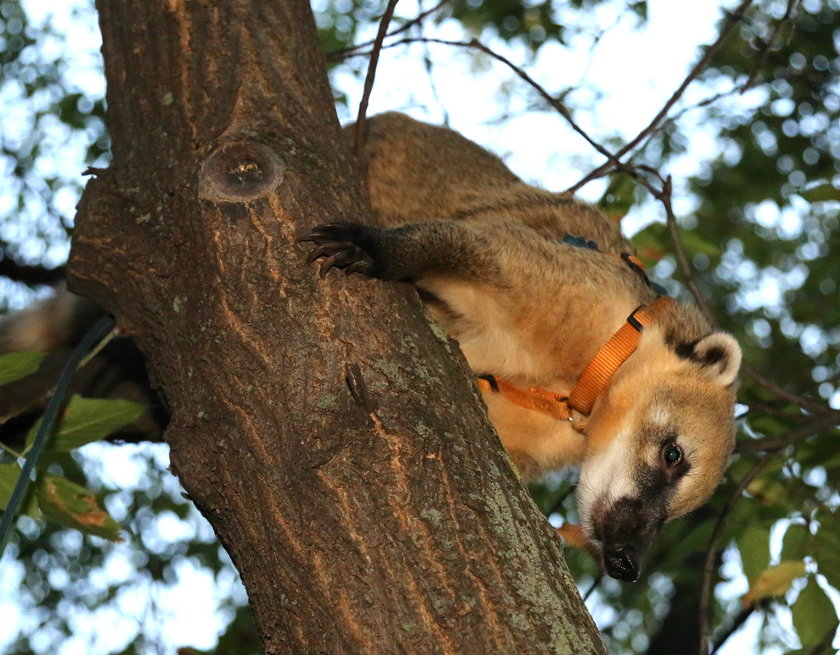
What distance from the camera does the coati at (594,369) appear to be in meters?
3.78

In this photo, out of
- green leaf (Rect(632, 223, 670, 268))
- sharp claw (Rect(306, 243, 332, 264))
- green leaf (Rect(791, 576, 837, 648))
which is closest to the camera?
sharp claw (Rect(306, 243, 332, 264))

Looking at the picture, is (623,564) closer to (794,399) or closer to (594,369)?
(594,369)

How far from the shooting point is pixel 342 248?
2496 millimetres

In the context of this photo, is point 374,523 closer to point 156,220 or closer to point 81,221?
point 156,220

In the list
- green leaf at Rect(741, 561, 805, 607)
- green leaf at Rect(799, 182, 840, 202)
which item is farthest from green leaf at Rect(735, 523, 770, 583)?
green leaf at Rect(799, 182, 840, 202)

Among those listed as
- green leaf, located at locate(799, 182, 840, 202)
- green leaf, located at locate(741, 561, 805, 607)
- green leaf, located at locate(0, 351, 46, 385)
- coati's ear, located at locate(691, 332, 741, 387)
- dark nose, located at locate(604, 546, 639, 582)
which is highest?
green leaf, located at locate(799, 182, 840, 202)

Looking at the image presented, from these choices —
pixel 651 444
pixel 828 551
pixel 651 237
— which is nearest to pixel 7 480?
pixel 651 444

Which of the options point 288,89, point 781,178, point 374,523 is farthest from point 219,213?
point 781,178

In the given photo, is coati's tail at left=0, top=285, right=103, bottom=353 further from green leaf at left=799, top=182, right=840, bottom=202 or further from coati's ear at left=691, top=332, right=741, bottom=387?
green leaf at left=799, top=182, right=840, bottom=202

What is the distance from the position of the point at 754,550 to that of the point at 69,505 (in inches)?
100

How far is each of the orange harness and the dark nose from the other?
0.63m

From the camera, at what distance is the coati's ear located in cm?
399

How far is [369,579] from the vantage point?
6.55 ft

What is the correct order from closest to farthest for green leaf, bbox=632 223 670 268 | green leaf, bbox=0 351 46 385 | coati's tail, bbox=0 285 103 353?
green leaf, bbox=0 351 46 385 → green leaf, bbox=632 223 670 268 → coati's tail, bbox=0 285 103 353
